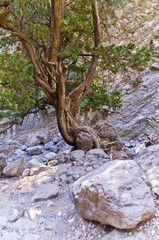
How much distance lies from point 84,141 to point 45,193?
2651 millimetres

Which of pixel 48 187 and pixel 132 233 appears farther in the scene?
pixel 48 187

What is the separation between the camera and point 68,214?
9.34 ft

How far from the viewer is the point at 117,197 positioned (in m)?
2.03

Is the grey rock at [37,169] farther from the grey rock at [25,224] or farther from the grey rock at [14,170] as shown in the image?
the grey rock at [25,224]

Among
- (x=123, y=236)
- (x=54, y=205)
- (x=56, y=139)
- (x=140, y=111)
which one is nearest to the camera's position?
(x=123, y=236)

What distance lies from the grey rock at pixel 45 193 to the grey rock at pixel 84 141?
7.72 ft

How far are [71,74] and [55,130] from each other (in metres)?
5.22

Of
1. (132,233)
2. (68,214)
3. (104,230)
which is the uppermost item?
(132,233)

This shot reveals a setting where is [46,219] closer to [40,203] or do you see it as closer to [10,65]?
[40,203]

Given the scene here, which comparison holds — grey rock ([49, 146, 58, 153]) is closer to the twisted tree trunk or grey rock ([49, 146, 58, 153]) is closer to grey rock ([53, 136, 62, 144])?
grey rock ([53, 136, 62, 144])

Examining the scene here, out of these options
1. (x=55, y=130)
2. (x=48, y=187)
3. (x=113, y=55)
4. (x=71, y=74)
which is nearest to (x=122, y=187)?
(x=48, y=187)

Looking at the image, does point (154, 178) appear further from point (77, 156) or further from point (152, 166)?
point (77, 156)

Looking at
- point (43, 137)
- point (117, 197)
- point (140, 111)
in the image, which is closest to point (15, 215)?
point (117, 197)

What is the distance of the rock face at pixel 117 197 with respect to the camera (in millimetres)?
1939
